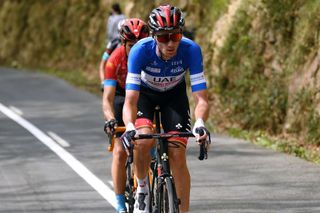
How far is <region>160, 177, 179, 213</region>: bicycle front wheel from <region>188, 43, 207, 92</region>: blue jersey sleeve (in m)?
0.87

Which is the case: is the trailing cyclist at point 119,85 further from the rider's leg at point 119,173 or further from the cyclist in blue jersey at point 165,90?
the cyclist in blue jersey at point 165,90

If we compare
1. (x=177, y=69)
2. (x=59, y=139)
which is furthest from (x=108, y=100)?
(x=59, y=139)

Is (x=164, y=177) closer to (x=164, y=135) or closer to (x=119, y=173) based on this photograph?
(x=164, y=135)

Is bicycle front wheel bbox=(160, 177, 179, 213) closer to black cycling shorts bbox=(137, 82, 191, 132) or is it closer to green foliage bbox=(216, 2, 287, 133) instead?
black cycling shorts bbox=(137, 82, 191, 132)

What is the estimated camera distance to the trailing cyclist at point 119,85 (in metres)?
7.94

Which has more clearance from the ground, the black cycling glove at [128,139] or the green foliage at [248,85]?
the black cycling glove at [128,139]

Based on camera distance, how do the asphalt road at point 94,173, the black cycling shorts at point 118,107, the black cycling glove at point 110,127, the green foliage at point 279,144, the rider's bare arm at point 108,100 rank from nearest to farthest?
the black cycling glove at point 110,127, the rider's bare arm at point 108,100, the black cycling shorts at point 118,107, the asphalt road at point 94,173, the green foliage at point 279,144

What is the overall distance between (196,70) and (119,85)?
1570 mm

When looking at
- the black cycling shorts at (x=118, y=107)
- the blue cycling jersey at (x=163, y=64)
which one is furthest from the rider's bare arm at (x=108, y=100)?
the blue cycling jersey at (x=163, y=64)

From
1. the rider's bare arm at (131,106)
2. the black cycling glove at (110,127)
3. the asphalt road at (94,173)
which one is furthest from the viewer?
the asphalt road at (94,173)

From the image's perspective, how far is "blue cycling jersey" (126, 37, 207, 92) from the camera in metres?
6.98

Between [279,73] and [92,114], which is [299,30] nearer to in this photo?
[279,73]

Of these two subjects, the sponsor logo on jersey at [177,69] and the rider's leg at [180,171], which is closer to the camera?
the rider's leg at [180,171]

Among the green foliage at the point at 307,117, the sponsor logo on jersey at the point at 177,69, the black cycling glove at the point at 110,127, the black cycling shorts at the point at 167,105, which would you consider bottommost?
the green foliage at the point at 307,117
